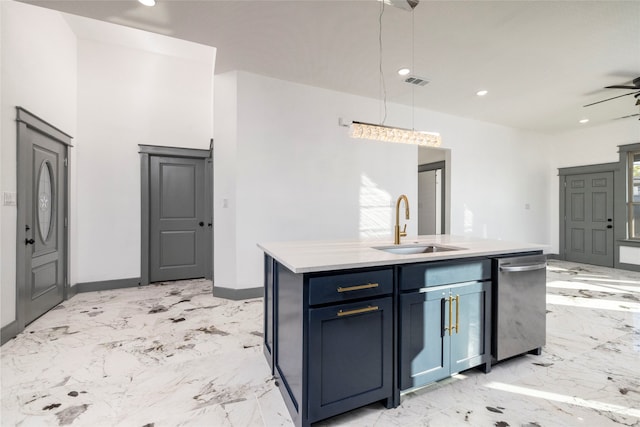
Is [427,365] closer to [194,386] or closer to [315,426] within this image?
[315,426]

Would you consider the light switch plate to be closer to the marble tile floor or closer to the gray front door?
the marble tile floor

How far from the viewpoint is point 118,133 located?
4.31 metres

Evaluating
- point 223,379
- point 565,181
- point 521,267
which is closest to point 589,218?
point 565,181

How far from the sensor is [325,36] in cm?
305

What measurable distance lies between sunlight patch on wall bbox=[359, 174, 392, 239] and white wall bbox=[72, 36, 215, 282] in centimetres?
299

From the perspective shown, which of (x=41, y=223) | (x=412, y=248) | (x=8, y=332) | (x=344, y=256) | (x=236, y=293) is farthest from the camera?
(x=236, y=293)

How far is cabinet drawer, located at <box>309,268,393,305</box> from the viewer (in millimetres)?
1507

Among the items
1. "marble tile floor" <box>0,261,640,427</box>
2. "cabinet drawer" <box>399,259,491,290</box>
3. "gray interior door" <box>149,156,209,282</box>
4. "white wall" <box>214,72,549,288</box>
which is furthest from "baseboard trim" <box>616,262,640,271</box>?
"gray interior door" <box>149,156,209,282</box>

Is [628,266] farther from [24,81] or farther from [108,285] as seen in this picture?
[24,81]


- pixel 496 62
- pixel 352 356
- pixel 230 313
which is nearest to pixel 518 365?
pixel 352 356

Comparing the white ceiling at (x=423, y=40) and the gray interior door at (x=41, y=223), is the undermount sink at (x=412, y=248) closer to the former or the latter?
the white ceiling at (x=423, y=40)

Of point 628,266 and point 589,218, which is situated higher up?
point 589,218

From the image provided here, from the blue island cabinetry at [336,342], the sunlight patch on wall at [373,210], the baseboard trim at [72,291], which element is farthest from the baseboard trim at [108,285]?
the blue island cabinetry at [336,342]

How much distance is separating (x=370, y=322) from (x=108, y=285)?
4.23m
